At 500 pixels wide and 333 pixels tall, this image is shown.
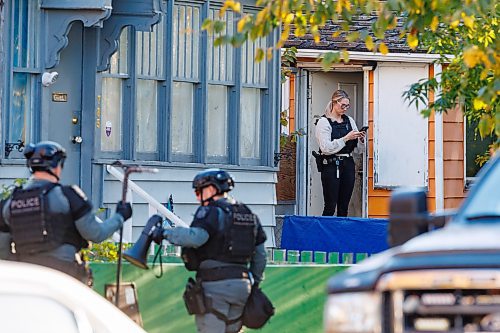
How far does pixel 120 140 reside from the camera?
16.8m

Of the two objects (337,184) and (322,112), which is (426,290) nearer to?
(337,184)

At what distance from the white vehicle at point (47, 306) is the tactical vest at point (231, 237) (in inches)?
235

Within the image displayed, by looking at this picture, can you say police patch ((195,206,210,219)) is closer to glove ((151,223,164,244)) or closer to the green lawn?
glove ((151,223,164,244))

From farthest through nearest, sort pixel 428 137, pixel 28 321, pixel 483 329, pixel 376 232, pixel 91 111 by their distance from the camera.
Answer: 1. pixel 428 137
2. pixel 376 232
3. pixel 91 111
4. pixel 483 329
5. pixel 28 321

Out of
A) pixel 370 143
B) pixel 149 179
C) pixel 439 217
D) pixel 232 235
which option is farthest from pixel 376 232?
pixel 439 217

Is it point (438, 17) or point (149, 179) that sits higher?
point (438, 17)

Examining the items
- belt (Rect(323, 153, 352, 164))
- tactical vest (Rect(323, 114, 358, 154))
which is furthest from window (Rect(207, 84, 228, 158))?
belt (Rect(323, 153, 352, 164))

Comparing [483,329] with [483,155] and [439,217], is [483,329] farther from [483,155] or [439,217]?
[483,155]

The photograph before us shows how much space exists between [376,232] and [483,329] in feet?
38.5

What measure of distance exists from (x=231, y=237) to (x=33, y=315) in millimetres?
6268

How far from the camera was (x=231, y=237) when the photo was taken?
39.0 feet

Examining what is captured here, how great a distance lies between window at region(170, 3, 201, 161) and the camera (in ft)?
57.4

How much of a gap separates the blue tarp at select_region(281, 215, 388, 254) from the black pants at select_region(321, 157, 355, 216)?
74.0 inches

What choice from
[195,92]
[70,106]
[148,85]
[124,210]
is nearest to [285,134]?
[195,92]
